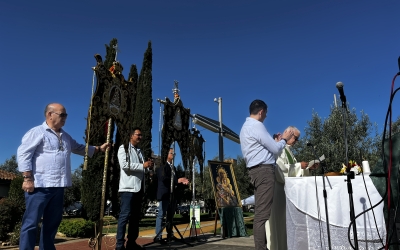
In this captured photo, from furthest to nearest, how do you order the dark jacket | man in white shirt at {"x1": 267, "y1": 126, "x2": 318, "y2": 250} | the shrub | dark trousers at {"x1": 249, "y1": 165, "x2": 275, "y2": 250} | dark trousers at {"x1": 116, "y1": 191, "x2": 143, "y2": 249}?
1. the shrub
2. the dark jacket
3. dark trousers at {"x1": 116, "y1": 191, "x2": 143, "y2": 249}
4. man in white shirt at {"x1": 267, "y1": 126, "x2": 318, "y2": 250}
5. dark trousers at {"x1": 249, "y1": 165, "x2": 275, "y2": 250}

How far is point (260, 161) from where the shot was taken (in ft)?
11.7

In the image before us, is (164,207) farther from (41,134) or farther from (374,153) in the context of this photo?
(374,153)

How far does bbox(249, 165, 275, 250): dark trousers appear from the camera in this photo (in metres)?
3.37

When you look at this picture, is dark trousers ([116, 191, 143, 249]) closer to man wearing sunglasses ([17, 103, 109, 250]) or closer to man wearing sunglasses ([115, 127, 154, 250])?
man wearing sunglasses ([115, 127, 154, 250])

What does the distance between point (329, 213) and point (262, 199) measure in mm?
826

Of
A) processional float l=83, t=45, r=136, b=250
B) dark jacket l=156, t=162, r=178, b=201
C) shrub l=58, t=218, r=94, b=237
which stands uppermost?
processional float l=83, t=45, r=136, b=250

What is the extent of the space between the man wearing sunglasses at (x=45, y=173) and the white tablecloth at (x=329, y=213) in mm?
2606

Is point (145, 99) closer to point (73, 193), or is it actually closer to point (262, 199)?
point (262, 199)

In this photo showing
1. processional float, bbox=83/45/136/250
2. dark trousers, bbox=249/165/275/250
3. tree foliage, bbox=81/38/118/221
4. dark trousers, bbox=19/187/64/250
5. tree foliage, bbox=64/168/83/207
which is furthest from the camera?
tree foliage, bbox=64/168/83/207

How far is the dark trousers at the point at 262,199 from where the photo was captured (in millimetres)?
3369

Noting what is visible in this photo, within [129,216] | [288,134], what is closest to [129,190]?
[129,216]

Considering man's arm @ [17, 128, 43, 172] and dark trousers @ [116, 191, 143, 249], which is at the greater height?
man's arm @ [17, 128, 43, 172]

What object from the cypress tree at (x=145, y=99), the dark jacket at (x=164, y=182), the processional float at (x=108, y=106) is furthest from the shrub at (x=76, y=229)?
the cypress tree at (x=145, y=99)

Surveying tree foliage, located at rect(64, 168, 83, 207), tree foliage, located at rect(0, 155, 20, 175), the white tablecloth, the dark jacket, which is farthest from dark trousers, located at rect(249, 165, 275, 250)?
Answer: tree foliage, located at rect(0, 155, 20, 175)
